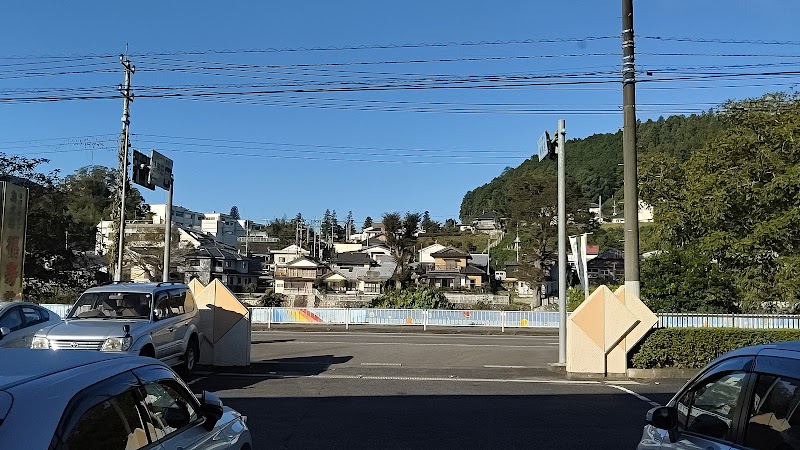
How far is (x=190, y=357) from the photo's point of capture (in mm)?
14055

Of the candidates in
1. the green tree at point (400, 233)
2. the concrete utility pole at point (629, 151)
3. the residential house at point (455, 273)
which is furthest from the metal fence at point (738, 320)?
the residential house at point (455, 273)

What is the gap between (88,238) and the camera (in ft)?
128

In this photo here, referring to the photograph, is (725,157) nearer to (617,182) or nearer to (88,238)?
(88,238)

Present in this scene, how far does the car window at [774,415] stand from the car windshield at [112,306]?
10.9 meters

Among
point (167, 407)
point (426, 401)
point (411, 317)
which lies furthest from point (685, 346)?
point (411, 317)

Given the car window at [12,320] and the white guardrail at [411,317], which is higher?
the car window at [12,320]

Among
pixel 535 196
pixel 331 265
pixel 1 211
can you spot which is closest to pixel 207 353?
pixel 1 211

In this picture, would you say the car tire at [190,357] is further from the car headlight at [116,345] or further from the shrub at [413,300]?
the shrub at [413,300]

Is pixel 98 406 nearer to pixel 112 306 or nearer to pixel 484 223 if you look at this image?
pixel 112 306

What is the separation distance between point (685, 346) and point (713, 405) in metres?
10.9

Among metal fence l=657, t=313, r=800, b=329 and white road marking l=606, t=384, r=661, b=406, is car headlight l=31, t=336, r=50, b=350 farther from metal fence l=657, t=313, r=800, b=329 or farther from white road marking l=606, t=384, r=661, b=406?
metal fence l=657, t=313, r=800, b=329

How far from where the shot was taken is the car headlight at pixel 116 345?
35.7 ft

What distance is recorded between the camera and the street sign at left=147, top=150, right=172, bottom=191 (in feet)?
61.5

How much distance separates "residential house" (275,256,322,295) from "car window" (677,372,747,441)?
69890 mm
